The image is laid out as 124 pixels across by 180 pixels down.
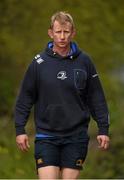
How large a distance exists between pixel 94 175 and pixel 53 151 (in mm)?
7145

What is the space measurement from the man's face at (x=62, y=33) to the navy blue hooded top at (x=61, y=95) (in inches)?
4.4

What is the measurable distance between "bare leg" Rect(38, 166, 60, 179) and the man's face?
0.97 m

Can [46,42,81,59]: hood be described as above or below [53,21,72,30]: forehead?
below

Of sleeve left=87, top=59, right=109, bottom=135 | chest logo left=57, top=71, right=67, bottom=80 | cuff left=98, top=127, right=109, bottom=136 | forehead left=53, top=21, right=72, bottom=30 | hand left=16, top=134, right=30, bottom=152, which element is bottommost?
hand left=16, top=134, right=30, bottom=152

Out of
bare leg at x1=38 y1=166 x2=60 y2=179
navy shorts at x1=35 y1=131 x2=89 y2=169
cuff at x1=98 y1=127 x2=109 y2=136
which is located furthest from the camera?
cuff at x1=98 y1=127 x2=109 y2=136

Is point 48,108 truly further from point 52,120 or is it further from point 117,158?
point 117,158

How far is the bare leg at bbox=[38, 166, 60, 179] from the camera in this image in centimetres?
656

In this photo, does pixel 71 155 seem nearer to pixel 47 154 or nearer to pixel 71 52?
pixel 47 154

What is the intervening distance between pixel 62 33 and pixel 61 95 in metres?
0.49

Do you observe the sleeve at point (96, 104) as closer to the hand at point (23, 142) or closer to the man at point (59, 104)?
the man at point (59, 104)

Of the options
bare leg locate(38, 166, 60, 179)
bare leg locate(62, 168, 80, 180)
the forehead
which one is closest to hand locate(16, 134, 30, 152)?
bare leg locate(38, 166, 60, 179)

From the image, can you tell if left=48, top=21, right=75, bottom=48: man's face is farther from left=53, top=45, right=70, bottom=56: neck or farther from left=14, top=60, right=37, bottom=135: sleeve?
left=14, top=60, right=37, bottom=135: sleeve

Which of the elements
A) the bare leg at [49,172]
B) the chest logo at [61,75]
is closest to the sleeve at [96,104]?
the chest logo at [61,75]

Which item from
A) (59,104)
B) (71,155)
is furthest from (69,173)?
(59,104)
